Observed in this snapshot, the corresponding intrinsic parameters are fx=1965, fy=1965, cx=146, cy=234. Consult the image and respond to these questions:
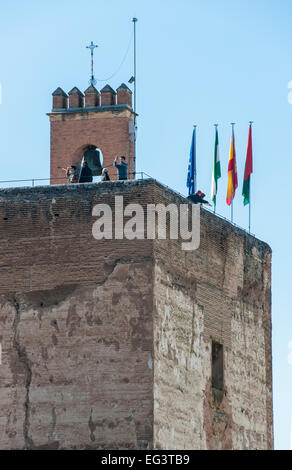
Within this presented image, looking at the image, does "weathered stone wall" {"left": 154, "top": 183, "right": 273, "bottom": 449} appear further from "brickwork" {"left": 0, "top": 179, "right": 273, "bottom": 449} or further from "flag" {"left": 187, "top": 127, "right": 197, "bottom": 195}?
"flag" {"left": 187, "top": 127, "right": 197, "bottom": 195}

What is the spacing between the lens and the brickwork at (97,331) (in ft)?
113

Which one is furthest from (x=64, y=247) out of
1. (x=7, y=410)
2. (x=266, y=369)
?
(x=266, y=369)

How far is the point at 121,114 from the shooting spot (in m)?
39.3

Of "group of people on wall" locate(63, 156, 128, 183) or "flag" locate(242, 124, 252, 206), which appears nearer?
"group of people on wall" locate(63, 156, 128, 183)

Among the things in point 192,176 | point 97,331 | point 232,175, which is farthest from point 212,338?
point 232,175

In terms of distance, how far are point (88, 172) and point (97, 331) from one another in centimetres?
397

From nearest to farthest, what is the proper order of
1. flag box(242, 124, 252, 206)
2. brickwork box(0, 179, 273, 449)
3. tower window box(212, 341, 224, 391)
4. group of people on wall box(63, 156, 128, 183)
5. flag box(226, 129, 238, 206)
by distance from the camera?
brickwork box(0, 179, 273, 449) → group of people on wall box(63, 156, 128, 183) → tower window box(212, 341, 224, 391) → flag box(226, 129, 238, 206) → flag box(242, 124, 252, 206)

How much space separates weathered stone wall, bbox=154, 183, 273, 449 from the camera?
115 feet

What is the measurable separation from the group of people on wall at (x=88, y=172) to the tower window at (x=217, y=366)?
3698mm

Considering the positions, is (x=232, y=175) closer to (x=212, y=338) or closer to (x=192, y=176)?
(x=192, y=176)

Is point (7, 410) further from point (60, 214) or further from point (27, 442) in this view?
point (60, 214)

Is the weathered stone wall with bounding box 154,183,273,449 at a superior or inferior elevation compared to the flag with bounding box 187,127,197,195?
inferior

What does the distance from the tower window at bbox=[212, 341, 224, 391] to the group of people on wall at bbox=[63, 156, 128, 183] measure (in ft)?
12.1

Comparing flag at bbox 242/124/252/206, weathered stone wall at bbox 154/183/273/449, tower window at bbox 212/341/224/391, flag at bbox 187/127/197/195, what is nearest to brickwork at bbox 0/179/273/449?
weathered stone wall at bbox 154/183/273/449
